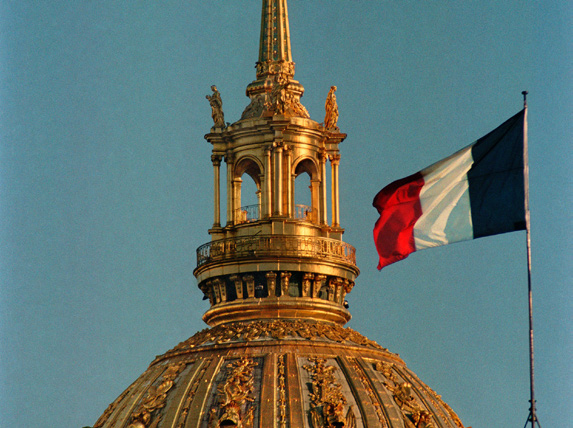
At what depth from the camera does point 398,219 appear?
9650cm

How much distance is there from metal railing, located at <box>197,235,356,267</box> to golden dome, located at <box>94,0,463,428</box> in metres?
0.08

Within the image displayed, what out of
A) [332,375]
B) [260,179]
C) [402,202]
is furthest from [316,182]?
[402,202]

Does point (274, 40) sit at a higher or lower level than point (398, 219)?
higher

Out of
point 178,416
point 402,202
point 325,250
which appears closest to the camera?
point 402,202

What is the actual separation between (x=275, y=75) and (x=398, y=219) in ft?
122

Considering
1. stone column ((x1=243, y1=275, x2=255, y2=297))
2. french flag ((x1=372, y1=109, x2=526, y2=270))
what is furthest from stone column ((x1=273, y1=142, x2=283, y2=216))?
french flag ((x1=372, y1=109, x2=526, y2=270))

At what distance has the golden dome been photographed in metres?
118

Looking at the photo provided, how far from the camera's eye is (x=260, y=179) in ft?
431

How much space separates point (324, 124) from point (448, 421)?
68.3 feet

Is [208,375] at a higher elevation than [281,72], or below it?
below

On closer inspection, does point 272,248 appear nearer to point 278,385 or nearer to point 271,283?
point 271,283

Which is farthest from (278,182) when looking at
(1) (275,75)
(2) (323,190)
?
(1) (275,75)

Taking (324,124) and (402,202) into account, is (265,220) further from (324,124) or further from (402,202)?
(402,202)

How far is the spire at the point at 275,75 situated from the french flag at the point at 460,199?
33980mm
